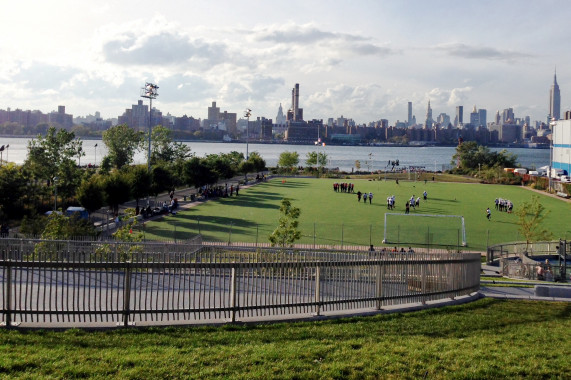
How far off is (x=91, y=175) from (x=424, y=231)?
118ft

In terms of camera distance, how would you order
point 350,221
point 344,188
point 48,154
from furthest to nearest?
point 344,188 < point 48,154 < point 350,221

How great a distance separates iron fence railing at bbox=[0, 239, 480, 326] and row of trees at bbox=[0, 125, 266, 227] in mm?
25186

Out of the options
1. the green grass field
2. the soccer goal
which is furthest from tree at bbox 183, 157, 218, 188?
the soccer goal

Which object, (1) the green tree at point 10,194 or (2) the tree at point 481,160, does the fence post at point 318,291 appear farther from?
(2) the tree at point 481,160

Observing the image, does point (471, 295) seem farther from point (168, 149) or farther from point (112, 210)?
point (168, 149)

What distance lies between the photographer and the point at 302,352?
7.77 meters

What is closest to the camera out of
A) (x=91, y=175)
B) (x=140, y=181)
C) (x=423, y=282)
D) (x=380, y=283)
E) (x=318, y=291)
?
(x=318, y=291)

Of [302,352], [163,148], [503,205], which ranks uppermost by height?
[163,148]

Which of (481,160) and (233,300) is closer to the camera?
(233,300)

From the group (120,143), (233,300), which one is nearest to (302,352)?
(233,300)

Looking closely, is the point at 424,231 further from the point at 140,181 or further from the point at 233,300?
the point at 233,300

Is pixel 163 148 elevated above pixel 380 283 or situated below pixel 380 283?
above

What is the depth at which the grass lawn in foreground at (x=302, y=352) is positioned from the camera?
23.0 ft

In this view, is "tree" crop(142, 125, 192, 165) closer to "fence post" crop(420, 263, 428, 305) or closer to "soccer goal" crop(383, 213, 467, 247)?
"soccer goal" crop(383, 213, 467, 247)
